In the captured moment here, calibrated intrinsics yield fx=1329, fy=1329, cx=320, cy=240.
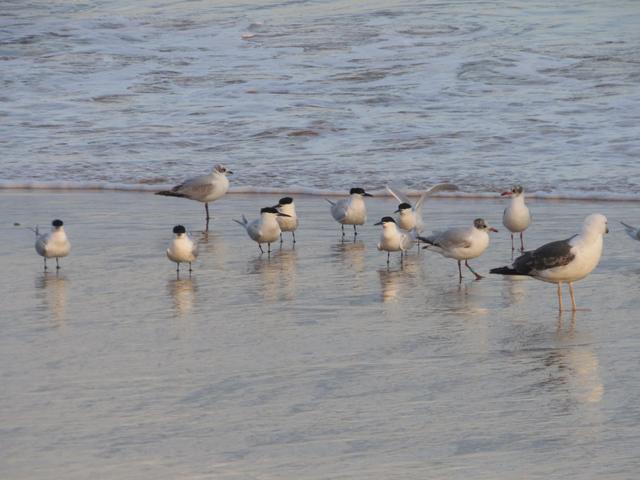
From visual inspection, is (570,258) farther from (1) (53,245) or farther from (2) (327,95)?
(2) (327,95)

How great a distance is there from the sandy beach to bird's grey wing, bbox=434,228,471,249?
27cm

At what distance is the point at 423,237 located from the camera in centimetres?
1059

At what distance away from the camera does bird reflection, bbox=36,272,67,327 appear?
8.59 metres

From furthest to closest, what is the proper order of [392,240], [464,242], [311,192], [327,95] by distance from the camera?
[327,95], [311,192], [392,240], [464,242]

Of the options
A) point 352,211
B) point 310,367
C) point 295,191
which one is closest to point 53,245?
point 352,211

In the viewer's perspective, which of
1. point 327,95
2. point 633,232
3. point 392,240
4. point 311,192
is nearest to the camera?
point 392,240

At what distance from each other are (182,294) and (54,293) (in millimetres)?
906

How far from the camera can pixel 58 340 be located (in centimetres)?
774

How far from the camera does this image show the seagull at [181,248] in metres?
10.1

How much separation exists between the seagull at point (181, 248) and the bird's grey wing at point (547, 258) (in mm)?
2666

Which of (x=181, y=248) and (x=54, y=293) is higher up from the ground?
(x=181, y=248)

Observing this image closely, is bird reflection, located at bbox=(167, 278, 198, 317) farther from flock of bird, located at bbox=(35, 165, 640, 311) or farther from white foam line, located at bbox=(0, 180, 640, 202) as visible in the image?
white foam line, located at bbox=(0, 180, 640, 202)

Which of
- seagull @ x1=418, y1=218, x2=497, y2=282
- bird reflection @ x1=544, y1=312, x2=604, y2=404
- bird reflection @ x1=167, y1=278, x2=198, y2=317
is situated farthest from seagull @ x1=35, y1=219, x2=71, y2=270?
bird reflection @ x1=544, y1=312, x2=604, y2=404

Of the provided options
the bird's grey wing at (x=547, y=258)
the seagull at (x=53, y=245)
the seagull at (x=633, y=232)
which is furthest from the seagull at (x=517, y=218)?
the seagull at (x=53, y=245)
